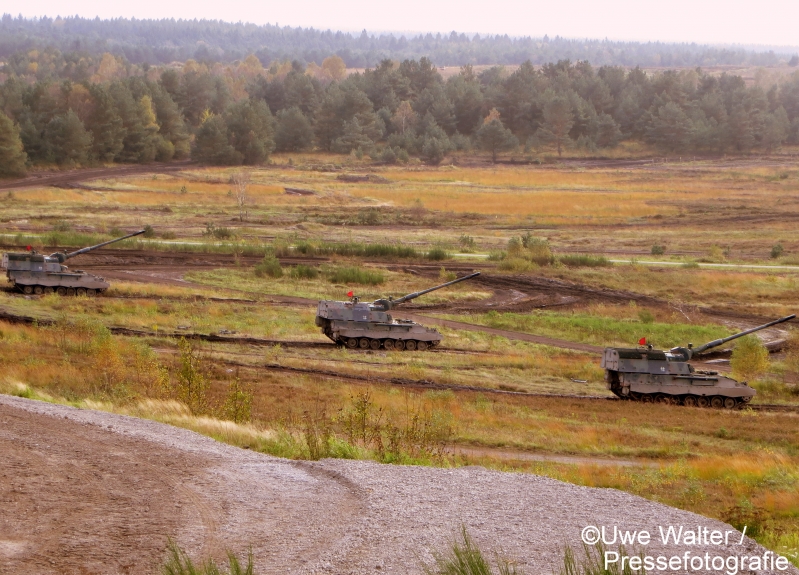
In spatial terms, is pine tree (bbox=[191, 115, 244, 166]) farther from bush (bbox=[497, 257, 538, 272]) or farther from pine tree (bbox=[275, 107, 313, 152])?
bush (bbox=[497, 257, 538, 272])

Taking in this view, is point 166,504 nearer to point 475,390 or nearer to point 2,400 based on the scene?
point 2,400

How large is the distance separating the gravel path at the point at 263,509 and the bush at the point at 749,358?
837 inches

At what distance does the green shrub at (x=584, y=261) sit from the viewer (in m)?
55.0

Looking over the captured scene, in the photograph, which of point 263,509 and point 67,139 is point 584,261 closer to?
point 263,509

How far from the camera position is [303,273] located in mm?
50188

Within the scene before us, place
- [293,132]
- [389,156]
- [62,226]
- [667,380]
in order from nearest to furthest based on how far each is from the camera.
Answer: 1. [667,380]
2. [62,226]
3. [389,156]
4. [293,132]

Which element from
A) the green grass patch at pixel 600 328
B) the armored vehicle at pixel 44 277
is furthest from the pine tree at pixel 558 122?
the armored vehicle at pixel 44 277

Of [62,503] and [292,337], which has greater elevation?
[62,503]

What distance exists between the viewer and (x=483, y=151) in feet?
408

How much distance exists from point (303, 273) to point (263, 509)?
38.5 meters

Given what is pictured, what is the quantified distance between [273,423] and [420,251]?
126 ft

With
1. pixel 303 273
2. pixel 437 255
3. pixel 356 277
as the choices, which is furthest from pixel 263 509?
pixel 437 255

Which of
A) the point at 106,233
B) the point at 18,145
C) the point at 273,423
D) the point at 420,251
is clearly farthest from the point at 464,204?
the point at 273,423

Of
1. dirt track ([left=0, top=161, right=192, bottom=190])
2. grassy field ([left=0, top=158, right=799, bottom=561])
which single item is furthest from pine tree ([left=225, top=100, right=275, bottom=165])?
grassy field ([left=0, top=158, right=799, bottom=561])
